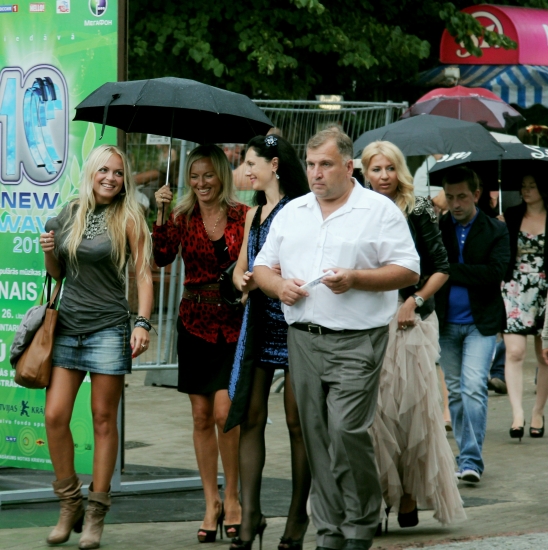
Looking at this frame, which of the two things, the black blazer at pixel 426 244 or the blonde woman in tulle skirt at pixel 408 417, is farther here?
the black blazer at pixel 426 244

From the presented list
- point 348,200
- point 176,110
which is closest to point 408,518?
point 348,200

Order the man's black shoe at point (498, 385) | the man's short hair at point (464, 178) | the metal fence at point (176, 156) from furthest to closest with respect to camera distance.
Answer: the man's black shoe at point (498, 385) → the metal fence at point (176, 156) → the man's short hair at point (464, 178)

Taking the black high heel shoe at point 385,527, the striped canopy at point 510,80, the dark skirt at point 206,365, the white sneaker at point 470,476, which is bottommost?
the white sneaker at point 470,476

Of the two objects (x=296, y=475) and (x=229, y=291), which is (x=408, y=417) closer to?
(x=296, y=475)

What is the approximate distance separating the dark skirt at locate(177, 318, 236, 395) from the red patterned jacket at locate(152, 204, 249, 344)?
41 millimetres

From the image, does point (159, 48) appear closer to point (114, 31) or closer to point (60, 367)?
point (114, 31)

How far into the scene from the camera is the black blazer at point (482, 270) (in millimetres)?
7734

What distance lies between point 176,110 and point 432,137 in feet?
5.95

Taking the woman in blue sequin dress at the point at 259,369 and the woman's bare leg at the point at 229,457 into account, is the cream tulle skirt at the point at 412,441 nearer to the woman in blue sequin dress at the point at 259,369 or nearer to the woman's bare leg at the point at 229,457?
the woman in blue sequin dress at the point at 259,369

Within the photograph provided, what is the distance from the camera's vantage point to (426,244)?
6707 mm

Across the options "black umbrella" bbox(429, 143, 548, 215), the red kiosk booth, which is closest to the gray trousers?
"black umbrella" bbox(429, 143, 548, 215)

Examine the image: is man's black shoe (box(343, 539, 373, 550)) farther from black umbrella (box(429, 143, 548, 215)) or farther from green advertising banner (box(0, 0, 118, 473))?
black umbrella (box(429, 143, 548, 215))

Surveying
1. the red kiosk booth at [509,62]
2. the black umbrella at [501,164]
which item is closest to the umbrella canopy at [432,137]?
the black umbrella at [501,164]

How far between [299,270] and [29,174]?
2.24 metres
